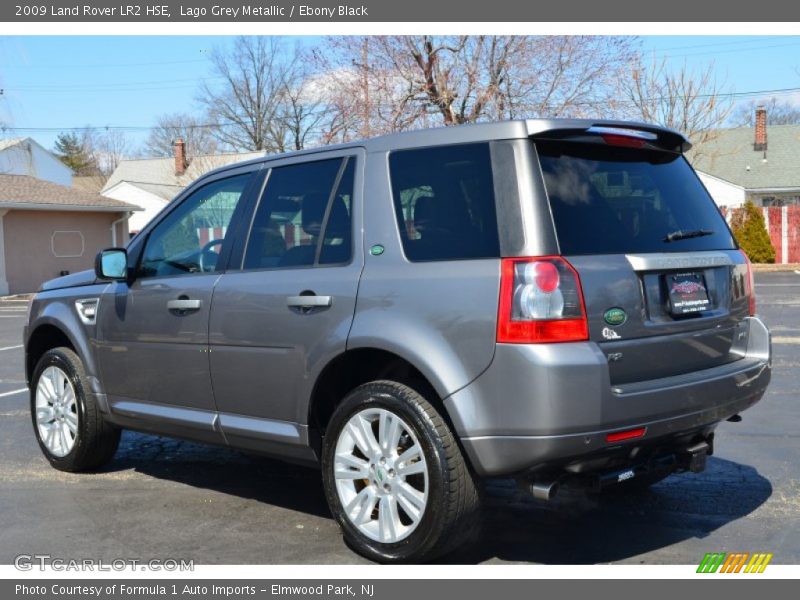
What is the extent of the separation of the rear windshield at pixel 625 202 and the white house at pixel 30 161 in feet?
142

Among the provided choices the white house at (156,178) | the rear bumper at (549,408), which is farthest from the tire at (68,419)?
the white house at (156,178)

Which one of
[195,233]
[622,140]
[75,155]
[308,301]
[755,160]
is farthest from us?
[75,155]

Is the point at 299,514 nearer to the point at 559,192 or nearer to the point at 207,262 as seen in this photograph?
the point at 207,262

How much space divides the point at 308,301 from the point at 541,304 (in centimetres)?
132

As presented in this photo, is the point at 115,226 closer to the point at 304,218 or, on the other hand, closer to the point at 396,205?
the point at 304,218

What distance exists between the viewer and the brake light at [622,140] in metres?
4.30

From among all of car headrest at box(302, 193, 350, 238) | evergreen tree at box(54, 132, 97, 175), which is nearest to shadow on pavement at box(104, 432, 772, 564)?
car headrest at box(302, 193, 350, 238)

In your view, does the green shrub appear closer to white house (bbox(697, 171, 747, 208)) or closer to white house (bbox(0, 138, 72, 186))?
white house (bbox(697, 171, 747, 208))

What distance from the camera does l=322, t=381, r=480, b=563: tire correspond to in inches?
158

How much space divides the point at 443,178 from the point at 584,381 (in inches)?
47.8

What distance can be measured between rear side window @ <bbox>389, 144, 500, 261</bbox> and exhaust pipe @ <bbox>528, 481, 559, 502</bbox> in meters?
1.04

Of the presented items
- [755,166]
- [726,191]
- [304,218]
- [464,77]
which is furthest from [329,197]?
[755,166]

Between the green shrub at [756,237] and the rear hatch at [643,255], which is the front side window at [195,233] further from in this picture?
the green shrub at [756,237]

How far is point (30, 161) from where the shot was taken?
4328cm
